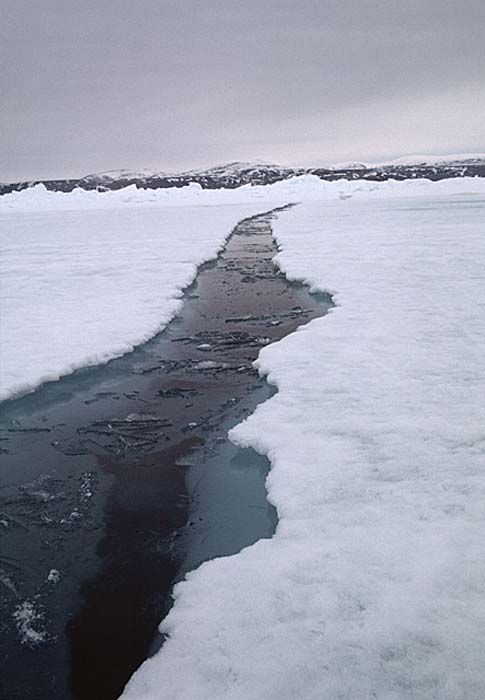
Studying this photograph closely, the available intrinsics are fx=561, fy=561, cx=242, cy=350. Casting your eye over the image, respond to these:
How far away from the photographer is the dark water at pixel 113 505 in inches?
79.0

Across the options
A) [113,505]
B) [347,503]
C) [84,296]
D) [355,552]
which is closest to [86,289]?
[84,296]

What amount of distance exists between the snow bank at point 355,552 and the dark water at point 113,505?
190 mm

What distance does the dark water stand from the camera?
201 cm

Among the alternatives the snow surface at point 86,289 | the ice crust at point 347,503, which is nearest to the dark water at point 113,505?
the ice crust at point 347,503

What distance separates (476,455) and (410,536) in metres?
0.82

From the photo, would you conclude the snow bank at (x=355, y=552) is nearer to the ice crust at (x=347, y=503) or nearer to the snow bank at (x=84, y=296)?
the ice crust at (x=347, y=503)

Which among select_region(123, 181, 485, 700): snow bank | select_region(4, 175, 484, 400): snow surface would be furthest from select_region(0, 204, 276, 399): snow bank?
select_region(123, 181, 485, 700): snow bank

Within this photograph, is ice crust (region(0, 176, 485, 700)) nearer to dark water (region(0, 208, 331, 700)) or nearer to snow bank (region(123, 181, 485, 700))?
snow bank (region(123, 181, 485, 700))

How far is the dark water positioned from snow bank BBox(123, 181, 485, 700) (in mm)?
190

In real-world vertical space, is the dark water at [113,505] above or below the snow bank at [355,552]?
below

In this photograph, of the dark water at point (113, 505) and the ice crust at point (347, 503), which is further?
the dark water at point (113, 505)

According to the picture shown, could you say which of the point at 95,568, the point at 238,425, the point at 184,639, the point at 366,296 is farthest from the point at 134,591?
the point at 366,296

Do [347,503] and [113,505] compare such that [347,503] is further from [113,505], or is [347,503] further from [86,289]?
[86,289]

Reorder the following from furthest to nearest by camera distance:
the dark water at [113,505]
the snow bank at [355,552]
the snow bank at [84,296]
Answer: the snow bank at [84,296] → the dark water at [113,505] → the snow bank at [355,552]
